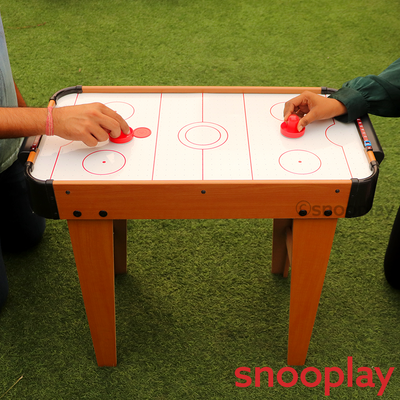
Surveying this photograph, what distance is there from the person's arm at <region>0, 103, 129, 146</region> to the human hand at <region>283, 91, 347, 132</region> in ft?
1.41

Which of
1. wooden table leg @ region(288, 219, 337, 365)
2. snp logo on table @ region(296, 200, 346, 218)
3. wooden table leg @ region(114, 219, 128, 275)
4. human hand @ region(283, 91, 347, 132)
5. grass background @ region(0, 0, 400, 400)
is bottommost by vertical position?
grass background @ region(0, 0, 400, 400)

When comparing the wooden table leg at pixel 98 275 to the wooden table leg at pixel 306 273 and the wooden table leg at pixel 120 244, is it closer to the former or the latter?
the wooden table leg at pixel 120 244

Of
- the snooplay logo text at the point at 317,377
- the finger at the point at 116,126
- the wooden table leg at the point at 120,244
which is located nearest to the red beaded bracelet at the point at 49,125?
the finger at the point at 116,126

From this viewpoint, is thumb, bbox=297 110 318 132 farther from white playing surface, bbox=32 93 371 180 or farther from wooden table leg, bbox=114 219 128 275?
wooden table leg, bbox=114 219 128 275

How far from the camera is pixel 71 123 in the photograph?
1.11 meters

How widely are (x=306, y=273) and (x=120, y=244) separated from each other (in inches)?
25.2

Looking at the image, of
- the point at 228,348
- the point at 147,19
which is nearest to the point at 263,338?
the point at 228,348

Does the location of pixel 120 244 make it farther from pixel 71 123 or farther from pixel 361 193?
pixel 361 193

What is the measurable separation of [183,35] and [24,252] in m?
1.75

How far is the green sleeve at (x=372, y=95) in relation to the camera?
47.7 inches

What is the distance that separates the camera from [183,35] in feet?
9.51

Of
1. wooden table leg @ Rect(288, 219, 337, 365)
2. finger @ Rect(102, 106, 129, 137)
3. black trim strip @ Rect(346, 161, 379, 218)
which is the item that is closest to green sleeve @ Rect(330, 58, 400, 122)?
black trim strip @ Rect(346, 161, 379, 218)

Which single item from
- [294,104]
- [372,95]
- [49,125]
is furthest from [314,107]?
[49,125]

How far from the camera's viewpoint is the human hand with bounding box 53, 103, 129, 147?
1.11 meters
